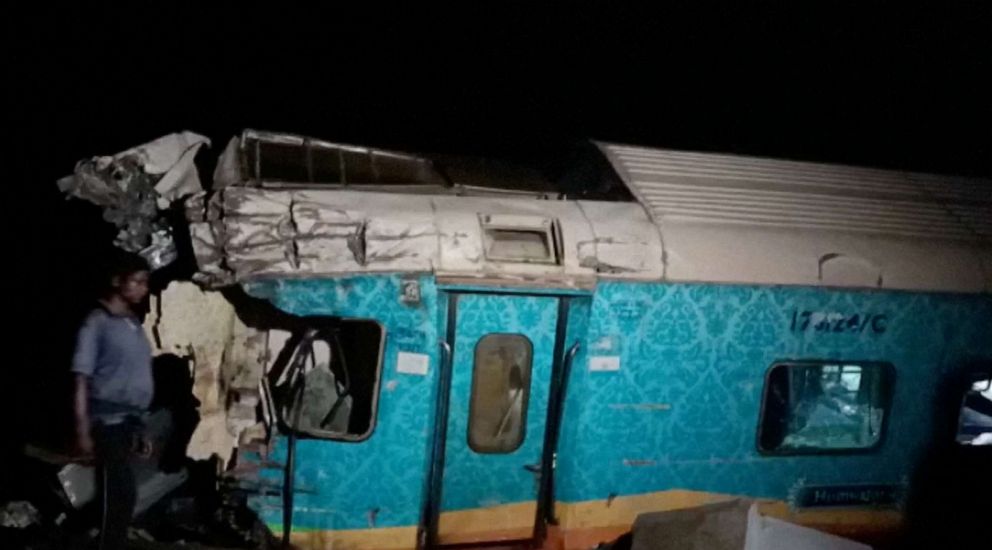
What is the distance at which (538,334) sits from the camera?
5535mm

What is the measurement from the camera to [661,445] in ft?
19.8

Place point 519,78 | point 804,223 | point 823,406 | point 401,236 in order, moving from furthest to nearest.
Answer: point 519,78, point 823,406, point 804,223, point 401,236

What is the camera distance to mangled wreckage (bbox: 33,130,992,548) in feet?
17.4

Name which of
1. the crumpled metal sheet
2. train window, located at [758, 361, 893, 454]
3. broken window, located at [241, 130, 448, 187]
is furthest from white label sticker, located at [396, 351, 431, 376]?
train window, located at [758, 361, 893, 454]

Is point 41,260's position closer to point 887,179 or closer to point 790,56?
point 887,179

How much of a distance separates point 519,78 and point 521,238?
39.3 ft

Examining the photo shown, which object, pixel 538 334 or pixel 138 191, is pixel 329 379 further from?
pixel 138 191

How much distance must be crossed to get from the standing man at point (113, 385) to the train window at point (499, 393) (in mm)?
2208

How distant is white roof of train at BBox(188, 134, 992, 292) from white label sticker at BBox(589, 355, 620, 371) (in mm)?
584

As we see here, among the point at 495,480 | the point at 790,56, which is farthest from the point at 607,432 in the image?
the point at 790,56

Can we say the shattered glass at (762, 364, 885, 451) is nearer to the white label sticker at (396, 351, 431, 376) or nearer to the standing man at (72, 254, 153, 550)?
the white label sticker at (396, 351, 431, 376)

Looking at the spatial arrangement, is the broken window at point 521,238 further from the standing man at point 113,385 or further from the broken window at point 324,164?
the standing man at point 113,385

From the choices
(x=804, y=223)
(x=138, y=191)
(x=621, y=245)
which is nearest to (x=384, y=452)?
(x=621, y=245)

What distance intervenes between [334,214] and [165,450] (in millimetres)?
2189
